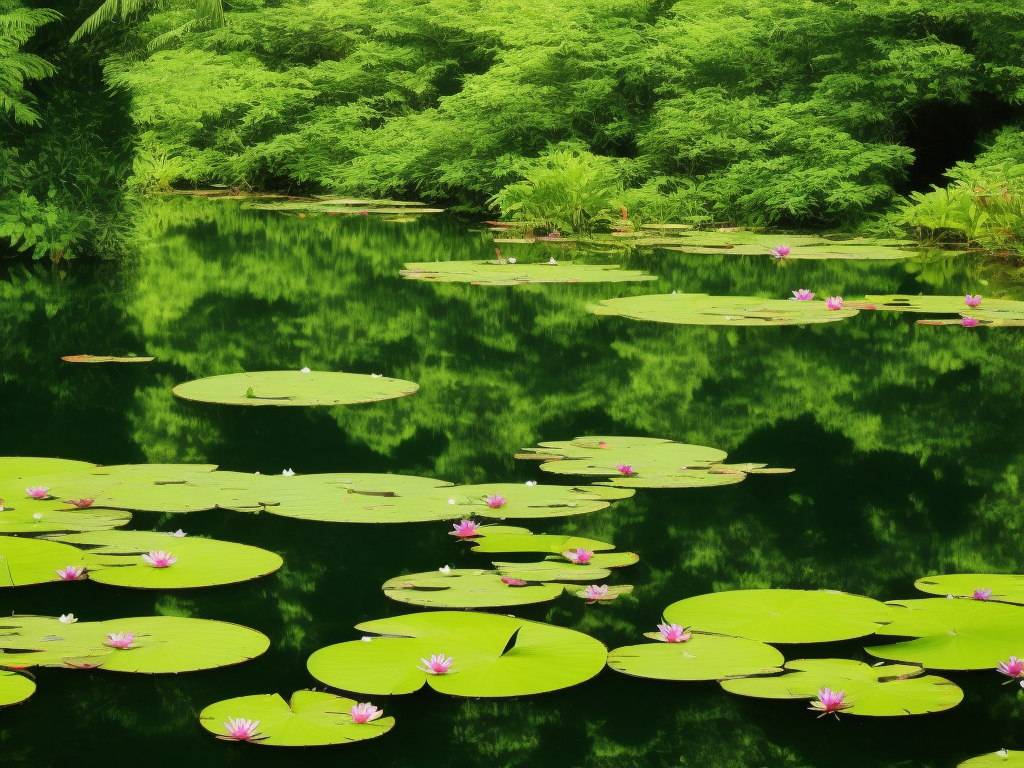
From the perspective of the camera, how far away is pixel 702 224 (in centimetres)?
1349

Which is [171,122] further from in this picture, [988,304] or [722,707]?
[722,707]

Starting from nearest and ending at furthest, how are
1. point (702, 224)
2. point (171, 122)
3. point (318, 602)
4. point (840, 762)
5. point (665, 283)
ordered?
point (840, 762) → point (318, 602) → point (665, 283) → point (702, 224) → point (171, 122)

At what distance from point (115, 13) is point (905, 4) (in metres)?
7.40

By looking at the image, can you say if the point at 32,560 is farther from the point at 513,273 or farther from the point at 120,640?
the point at 513,273

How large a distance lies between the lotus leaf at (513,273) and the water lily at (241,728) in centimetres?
616

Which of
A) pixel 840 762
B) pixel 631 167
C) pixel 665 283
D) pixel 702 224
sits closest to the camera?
pixel 840 762

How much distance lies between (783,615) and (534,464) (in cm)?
143

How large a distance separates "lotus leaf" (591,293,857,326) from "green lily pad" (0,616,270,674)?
4290 mm

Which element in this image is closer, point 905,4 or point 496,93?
point 905,4

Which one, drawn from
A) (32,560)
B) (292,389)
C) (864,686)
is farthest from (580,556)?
(292,389)

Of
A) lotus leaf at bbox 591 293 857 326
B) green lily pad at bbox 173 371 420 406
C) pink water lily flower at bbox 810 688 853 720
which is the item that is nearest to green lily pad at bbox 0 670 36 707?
pink water lily flower at bbox 810 688 853 720

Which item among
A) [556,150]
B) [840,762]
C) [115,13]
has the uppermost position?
[115,13]

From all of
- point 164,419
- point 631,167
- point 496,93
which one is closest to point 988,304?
point 164,419

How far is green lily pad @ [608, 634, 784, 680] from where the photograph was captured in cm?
242
